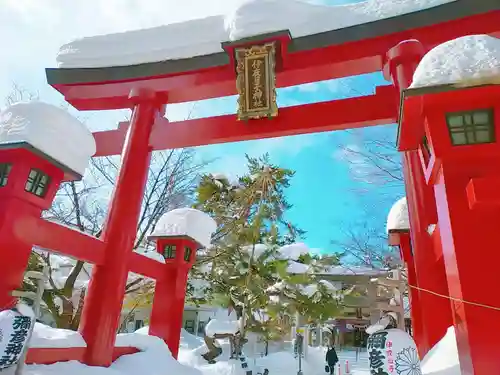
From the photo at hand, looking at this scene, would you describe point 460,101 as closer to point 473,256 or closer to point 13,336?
point 473,256

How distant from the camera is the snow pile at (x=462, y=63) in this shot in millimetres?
2605

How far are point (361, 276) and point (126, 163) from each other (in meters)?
17.7

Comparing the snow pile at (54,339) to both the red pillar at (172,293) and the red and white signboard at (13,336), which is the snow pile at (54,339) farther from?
the red pillar at (172,293)

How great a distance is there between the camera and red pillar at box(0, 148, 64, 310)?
3.96 meters

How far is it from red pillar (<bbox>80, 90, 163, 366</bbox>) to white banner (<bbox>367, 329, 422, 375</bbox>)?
3.66m

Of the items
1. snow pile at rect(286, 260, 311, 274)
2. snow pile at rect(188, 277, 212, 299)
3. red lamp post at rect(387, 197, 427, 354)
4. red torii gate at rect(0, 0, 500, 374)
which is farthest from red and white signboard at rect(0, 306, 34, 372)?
snow pile at rect(286, 260, 311, 274)

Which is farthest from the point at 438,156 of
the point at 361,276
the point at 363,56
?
the point at 361,276

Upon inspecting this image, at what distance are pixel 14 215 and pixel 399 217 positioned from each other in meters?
5.49

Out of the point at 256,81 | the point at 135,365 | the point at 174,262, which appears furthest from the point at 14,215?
the point at 174,262

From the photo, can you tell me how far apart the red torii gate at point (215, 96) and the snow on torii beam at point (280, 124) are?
0.02 m

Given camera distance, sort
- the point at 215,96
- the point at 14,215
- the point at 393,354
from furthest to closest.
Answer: the point at 215,96 → the point at 14,215 → the point at 393,354

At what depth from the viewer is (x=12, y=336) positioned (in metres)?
3.33

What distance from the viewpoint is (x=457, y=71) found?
267 centimetres

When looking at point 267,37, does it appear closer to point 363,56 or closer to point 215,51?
point 215,51
